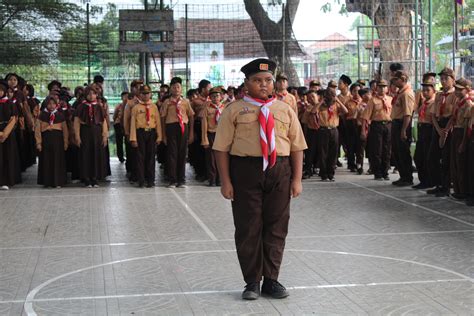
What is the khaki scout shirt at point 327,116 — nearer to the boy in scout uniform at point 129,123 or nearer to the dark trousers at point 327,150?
the dark trousers at point 327,150

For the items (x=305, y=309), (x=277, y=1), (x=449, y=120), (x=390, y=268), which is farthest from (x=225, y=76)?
(x=305, y=309)

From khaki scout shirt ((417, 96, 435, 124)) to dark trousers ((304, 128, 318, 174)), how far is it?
9.75 ft

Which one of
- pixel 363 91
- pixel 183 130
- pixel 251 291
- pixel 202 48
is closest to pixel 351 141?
pixel 363 91

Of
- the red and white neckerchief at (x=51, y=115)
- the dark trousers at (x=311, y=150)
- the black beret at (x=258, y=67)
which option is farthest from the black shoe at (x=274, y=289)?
the dark trousers at (x=311, y=150)

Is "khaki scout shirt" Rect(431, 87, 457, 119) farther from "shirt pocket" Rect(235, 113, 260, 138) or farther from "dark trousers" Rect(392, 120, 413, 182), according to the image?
"shirt pocket" Rect(235, 113, 260, 138)

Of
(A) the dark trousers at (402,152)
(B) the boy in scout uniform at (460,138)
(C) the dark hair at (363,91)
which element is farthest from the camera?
(C) the dark hair at (363,91)

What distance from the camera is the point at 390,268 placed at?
28.2 feet

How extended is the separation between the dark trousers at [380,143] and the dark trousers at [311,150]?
3.87 feet

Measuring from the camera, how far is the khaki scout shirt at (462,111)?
12.9 metres

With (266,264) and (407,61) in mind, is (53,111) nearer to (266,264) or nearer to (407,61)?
(407,61)

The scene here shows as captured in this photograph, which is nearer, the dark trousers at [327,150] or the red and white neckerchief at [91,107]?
the red and white neckerchief at [91,107]

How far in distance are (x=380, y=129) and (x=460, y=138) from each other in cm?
343

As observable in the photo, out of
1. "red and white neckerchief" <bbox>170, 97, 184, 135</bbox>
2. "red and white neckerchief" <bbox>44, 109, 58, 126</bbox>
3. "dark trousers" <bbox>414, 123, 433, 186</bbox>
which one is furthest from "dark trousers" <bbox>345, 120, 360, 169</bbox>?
"red and white neckerchief" <bbox>44, 109, 58, 126</bbox>

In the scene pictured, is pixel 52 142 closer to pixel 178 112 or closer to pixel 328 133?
pixel 178 112
